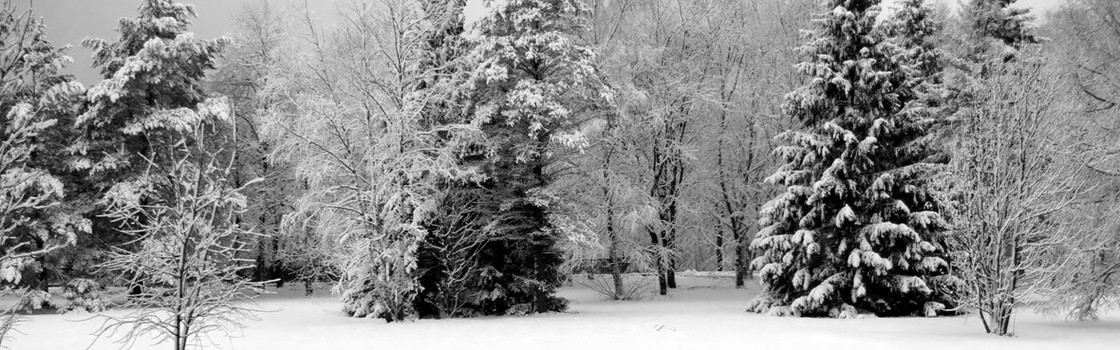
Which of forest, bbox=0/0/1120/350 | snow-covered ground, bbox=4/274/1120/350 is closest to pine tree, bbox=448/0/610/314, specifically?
forest, bbox=0/0/1120/350

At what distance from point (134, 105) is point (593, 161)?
1424 centimetres

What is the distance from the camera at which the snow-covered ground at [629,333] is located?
45.0 ft

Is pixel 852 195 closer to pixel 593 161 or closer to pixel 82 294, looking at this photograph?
pixel 593 161

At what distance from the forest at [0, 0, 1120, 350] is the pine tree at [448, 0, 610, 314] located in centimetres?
8

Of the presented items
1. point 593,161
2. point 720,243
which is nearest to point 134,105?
point 593,161

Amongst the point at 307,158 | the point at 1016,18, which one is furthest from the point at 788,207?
the point at 307,158

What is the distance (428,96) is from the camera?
18234mm

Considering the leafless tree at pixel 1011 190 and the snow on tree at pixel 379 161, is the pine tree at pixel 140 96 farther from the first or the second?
the leafless tree at pixel 1011 190

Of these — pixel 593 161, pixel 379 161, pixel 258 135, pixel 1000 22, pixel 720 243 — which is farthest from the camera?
pixel 720 243

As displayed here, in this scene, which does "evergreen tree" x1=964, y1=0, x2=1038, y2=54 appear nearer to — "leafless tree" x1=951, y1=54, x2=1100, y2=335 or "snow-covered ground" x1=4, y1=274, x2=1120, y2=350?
"leafless tree" x1=951, y1=54, x2=1100, y2=335

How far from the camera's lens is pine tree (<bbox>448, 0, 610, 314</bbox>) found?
19.4 m

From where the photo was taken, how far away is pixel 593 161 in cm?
2572

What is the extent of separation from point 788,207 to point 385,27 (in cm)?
1088

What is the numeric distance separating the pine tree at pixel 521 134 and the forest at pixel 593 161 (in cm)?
8
